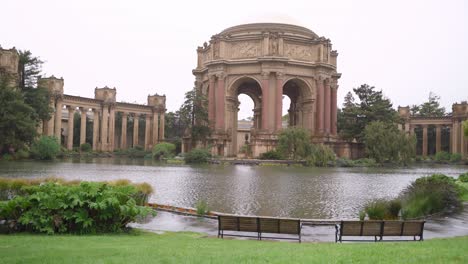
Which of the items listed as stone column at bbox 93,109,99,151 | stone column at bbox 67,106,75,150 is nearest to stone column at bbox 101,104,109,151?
stone column at bbox 93,109,99,151

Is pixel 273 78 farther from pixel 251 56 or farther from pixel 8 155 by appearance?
pixel 8 155

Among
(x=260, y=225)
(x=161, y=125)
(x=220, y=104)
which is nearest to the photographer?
(x=260, y=225)

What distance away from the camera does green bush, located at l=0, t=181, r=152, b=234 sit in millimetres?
10195

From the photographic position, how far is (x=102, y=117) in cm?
7412

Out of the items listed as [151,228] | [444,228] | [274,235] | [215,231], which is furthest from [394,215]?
[151,228]

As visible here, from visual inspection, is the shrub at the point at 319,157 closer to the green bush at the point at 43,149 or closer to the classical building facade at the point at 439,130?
the green bush at the point at 43,149

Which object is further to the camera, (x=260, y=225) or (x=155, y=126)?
(x=155, y=126)

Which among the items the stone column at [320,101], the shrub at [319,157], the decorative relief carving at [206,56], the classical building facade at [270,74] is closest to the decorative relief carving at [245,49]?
the classical building facade at [270,74]

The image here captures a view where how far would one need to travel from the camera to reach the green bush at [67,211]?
10.2 meters

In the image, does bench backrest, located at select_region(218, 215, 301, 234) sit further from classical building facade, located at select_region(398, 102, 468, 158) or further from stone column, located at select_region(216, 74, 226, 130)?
classical building facade, located at select_region(398, 102, 468, 158)

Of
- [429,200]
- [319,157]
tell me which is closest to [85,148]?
[319,157]

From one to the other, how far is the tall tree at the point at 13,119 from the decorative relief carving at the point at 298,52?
32628 mm

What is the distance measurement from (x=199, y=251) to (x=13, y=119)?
122 feet

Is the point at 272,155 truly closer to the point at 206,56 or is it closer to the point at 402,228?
the point at 206,56
